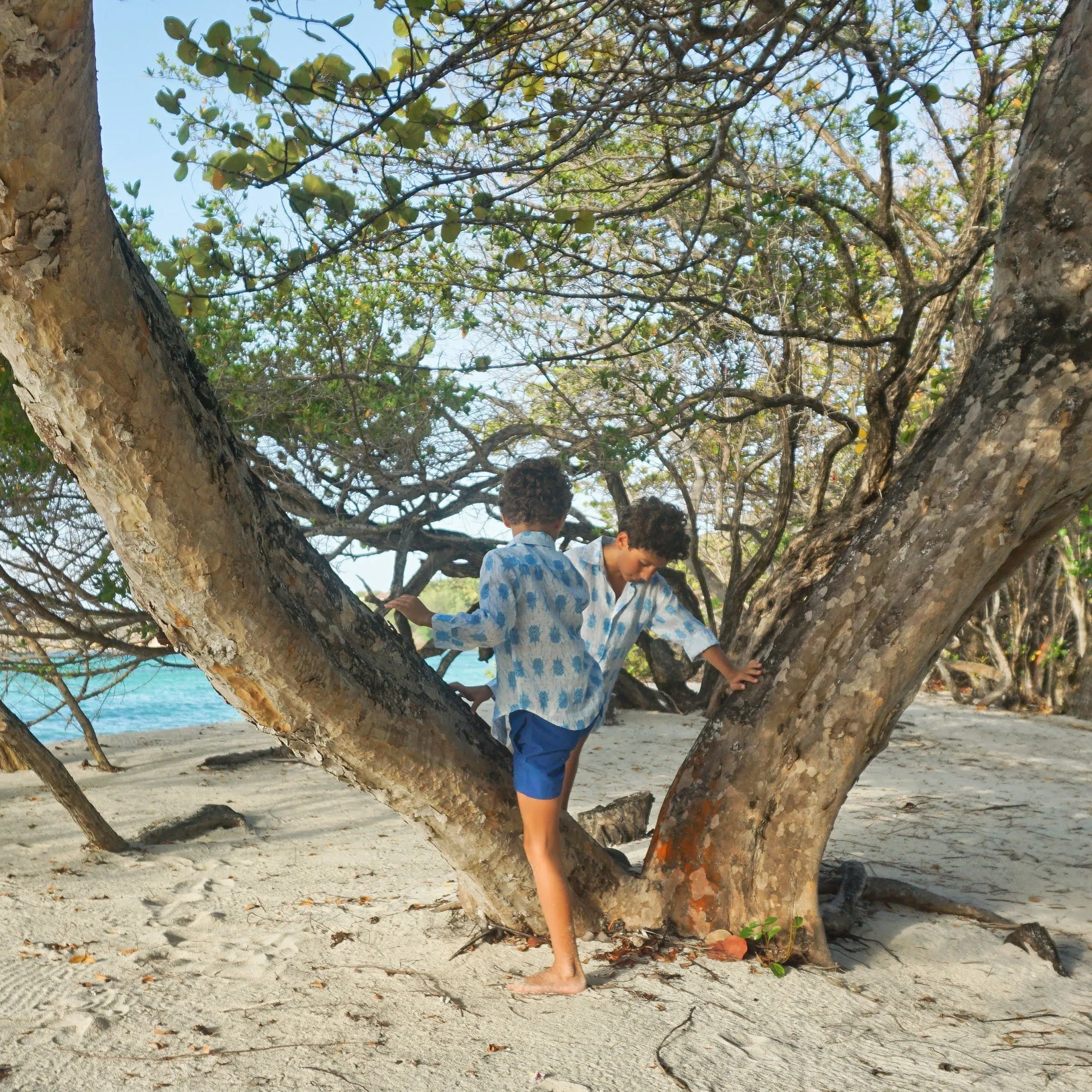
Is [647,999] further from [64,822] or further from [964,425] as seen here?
[64,822]

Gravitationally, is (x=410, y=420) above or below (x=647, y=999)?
above

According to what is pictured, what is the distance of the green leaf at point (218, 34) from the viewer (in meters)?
3.27

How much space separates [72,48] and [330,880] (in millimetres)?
3986

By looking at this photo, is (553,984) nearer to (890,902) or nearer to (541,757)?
(541,757)

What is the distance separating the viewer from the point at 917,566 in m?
3.41

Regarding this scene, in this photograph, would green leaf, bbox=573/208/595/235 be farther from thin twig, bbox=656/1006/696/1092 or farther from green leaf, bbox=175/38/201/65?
thin twig, bbox=656/1006/696/1092

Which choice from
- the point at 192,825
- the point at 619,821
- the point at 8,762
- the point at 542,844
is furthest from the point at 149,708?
the point at 542,844

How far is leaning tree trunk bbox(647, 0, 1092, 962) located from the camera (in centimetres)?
326

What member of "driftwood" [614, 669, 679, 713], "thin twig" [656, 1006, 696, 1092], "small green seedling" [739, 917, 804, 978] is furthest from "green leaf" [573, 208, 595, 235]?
"driftwood" [614, 669, 679, 713]

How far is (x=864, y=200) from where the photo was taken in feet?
33.8

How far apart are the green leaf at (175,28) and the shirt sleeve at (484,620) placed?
2.01 m

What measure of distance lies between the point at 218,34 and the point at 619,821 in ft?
13.7

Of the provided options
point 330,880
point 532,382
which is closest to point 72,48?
point 330,880

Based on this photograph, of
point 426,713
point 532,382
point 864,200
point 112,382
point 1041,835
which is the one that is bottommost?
point 1041,835
